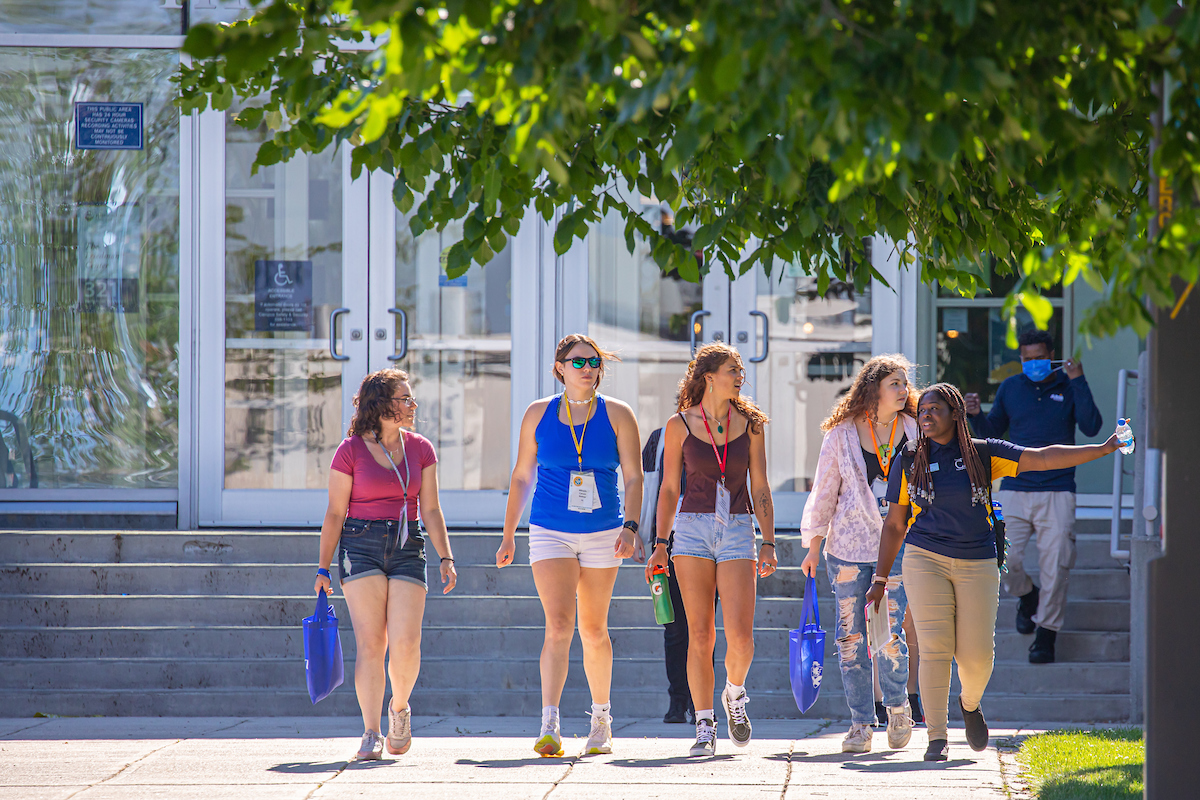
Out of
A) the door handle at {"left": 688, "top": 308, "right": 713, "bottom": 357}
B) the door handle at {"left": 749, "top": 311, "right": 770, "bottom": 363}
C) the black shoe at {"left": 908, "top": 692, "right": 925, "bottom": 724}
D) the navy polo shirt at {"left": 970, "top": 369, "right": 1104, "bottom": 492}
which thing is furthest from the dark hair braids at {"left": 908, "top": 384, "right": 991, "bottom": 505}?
the door handle at {"left": 688, "top": 308, "right": 713, "bottom": 357}

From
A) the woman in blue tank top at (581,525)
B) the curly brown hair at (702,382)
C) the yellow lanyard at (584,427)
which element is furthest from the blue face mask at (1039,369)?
the yellow lanyard at (584,427)

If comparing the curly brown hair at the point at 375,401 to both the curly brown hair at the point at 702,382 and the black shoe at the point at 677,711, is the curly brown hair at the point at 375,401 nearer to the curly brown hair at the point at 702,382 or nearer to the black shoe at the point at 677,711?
the curly brown hair at the point at 702,382

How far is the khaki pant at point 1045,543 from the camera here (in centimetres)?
794

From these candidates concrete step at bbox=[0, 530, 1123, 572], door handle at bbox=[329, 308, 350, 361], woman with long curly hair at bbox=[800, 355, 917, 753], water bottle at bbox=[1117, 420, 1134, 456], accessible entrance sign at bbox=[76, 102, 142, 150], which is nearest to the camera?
water bottle at bbox=[1117, 420, 1134, 456]

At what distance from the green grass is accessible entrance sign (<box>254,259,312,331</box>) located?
605 cm

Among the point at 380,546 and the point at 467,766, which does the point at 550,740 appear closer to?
the point at 467,766

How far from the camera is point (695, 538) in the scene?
6.21 meters

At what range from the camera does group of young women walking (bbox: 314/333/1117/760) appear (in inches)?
235

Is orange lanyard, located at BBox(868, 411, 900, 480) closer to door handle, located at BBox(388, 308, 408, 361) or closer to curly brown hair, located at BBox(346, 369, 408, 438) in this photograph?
curly brown hair, located at BBox(346, 369, 408, 438)

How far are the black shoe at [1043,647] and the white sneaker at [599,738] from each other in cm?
301

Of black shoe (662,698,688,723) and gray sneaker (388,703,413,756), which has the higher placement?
gray sneaker (388,703,413,756)

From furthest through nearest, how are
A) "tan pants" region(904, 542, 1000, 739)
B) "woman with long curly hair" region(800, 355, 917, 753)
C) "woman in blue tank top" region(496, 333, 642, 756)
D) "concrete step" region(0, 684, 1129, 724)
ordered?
"concrete step" region(0, 684, 1129, 724), "woman with long curly hair" region(800, 355, 917, 753), "woman in blue tank top" region(496, 333, 642, 756), "tan pants" region(904, 542, 1000, 739)

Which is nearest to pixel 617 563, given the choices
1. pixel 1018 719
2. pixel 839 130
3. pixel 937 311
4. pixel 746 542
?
pixel 746 542

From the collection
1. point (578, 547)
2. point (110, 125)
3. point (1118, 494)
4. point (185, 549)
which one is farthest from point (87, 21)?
point (1118, 494)
